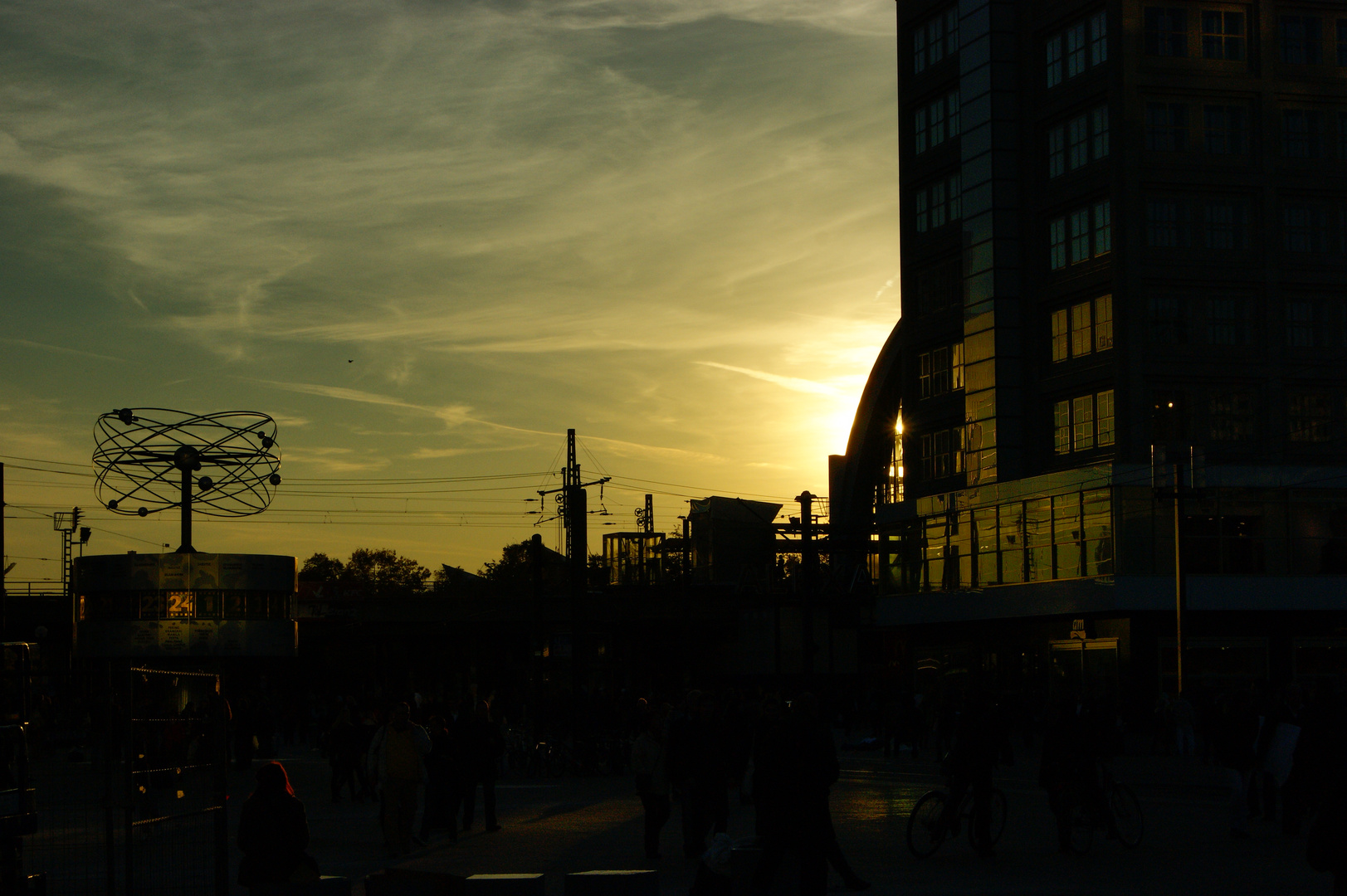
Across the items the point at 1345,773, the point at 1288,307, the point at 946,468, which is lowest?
the point at 1345,773

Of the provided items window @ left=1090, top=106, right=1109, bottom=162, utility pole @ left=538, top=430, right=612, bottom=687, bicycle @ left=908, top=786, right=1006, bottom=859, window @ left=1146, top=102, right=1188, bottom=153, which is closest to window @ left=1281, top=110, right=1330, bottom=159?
window @ left=1146, top=102, right=1188, bottom=153

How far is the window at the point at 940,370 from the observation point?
209 feet

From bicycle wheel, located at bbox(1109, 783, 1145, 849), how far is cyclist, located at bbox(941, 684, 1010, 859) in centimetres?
157

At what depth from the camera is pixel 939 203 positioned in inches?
2554

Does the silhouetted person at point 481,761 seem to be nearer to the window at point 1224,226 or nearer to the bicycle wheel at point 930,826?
the bicycle wheel at point 930,826

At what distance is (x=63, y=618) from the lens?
290 ft

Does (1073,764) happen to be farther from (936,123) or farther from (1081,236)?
(936,123)

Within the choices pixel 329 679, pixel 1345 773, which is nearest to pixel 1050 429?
pixel 1345 773

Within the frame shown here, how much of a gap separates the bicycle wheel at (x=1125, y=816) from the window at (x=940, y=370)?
151 feet

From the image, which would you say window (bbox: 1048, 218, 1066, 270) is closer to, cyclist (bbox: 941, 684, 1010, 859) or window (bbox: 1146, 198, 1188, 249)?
window (bbox: 1146, 198, 1188, 249)

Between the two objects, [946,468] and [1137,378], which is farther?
[946,468]

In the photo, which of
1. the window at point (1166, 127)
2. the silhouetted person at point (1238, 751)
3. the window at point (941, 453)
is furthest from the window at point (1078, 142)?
the silhouetted person at point (1238, 751)

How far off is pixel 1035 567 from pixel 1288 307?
12950 millimetres

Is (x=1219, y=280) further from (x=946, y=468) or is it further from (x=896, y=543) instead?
(x=896, y=543)
